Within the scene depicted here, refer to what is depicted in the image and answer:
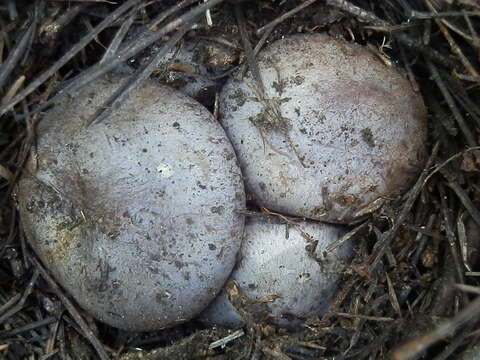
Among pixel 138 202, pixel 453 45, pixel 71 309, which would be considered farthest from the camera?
pixel 71 309

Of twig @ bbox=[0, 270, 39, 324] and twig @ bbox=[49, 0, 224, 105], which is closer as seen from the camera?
twig @ bbox=[49, 0, 224, 105]

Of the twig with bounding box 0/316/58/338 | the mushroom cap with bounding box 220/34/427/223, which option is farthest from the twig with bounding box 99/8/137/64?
the twig with bounding box 0/316/58/338

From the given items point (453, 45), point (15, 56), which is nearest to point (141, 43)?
point (15, 56)

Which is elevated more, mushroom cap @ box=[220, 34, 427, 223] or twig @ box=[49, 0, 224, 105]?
twig @ box=[49, 0, 224, 105]

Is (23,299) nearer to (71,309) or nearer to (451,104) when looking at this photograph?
(71,309)

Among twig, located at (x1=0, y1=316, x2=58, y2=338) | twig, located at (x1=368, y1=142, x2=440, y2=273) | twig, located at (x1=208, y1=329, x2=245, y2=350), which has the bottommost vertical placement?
twig, located at (x1=208, y1=329, x2=245, y2=350)

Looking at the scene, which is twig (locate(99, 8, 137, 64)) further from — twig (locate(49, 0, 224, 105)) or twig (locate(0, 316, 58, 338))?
twig (locate(0, 316, 58, 338))
